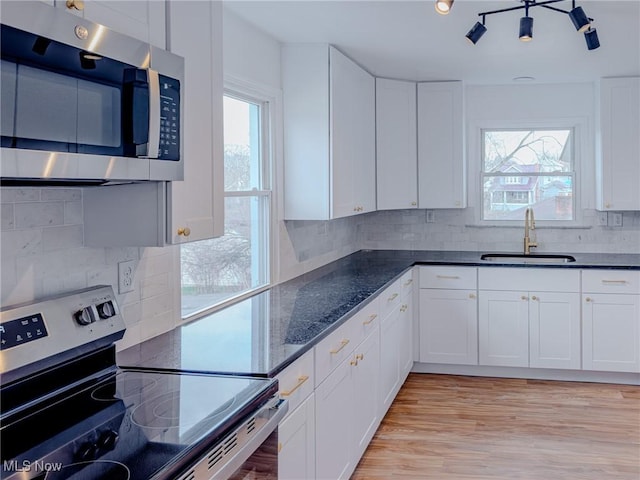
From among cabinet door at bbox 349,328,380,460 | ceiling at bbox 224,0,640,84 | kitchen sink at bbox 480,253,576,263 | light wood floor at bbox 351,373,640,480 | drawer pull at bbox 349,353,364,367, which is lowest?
light wood floor at bbox 351,373,640,480

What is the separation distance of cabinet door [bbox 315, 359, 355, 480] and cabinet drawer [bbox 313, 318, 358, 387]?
0.04 metres

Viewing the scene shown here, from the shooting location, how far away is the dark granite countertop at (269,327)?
204cm

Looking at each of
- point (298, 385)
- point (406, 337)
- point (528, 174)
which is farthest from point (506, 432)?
point (528, 174)

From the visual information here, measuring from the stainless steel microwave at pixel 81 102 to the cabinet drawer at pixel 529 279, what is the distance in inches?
128

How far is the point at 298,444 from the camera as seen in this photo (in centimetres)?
224

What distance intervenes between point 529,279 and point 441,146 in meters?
1.24

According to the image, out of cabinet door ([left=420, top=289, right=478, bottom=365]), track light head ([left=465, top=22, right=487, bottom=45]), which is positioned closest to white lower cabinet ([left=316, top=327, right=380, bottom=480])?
cabinet door ([left=420, top=289, right=478, bottom=365])

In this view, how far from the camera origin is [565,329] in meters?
4.56

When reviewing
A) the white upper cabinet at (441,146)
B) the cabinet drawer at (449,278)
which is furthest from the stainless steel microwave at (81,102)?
the white upper cabinet at (441,146)

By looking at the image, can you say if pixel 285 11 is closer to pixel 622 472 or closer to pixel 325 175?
pixel 325 175

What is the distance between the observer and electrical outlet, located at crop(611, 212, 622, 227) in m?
5.06

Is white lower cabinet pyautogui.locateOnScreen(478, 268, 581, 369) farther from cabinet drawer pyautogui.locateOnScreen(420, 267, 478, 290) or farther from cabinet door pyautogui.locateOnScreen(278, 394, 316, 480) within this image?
cabinet door pyautogui.locateOnScreen(278, 394, 316, 480)

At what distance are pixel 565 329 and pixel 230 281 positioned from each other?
262cm

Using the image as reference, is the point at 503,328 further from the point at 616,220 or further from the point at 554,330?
the point at 616,220
